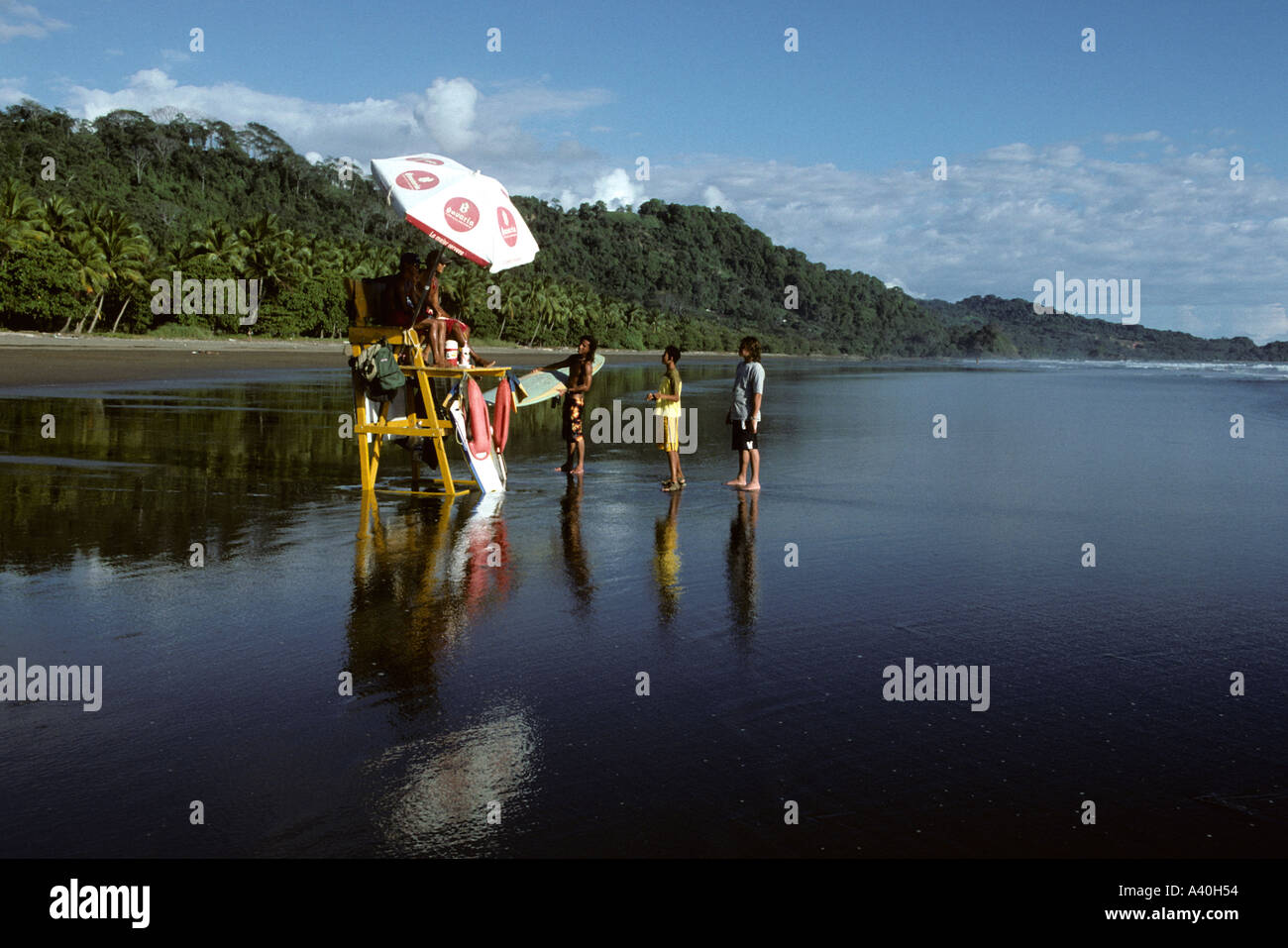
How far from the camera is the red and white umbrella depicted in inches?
408

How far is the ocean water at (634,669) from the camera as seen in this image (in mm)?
3945

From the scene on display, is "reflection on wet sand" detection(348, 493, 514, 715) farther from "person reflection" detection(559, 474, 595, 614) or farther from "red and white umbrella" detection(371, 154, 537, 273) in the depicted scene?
"red and white umbrella" detection(371, 154, 537, 273)

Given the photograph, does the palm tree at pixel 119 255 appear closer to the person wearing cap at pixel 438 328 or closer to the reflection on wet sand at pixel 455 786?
the person wearing cap at pixel 438 328

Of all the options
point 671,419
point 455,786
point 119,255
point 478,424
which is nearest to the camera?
point 455,786

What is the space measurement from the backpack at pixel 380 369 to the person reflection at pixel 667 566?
2854 mm

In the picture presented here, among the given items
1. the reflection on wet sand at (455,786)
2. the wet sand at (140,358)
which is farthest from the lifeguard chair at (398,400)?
the wet sand at (140,358)

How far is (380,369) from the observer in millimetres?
10867

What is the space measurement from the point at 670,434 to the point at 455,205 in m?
3.79

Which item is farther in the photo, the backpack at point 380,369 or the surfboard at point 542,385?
the surfboard at point 542,385

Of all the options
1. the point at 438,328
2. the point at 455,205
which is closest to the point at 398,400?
the point at 438,328

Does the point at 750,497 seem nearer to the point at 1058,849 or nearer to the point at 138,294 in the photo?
the point at 1058,849

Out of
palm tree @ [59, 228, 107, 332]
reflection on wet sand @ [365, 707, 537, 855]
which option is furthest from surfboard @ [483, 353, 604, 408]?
palm tree @ [59, 228, 107, 332]

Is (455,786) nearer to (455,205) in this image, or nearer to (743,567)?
(743,567)
